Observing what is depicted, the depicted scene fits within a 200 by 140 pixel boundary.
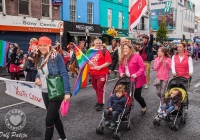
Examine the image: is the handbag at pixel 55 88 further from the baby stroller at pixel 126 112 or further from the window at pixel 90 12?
the window at pixel 90 12

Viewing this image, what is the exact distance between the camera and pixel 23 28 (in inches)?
697

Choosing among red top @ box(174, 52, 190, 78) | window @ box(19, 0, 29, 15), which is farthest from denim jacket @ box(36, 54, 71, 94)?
window @ box(19, 0, 29, 15)

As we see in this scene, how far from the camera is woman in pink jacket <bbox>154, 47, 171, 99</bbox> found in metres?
6.02

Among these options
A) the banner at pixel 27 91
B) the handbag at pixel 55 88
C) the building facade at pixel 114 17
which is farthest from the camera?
the building facade at pixel 114 17

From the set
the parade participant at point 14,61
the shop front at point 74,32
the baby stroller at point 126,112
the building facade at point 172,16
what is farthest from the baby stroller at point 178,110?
the building facade at point 172,16

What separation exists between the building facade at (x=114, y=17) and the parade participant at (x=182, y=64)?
21160mm

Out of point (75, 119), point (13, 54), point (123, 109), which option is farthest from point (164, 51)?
point (13, 54)

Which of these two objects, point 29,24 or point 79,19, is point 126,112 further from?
point 79,19

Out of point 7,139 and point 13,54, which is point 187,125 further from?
point 13,54

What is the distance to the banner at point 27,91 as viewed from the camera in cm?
405

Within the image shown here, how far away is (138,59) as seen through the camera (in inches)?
211

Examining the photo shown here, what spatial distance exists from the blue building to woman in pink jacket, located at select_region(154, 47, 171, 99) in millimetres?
14532

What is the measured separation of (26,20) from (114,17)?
1360 centimetres

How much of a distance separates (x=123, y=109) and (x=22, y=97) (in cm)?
201
